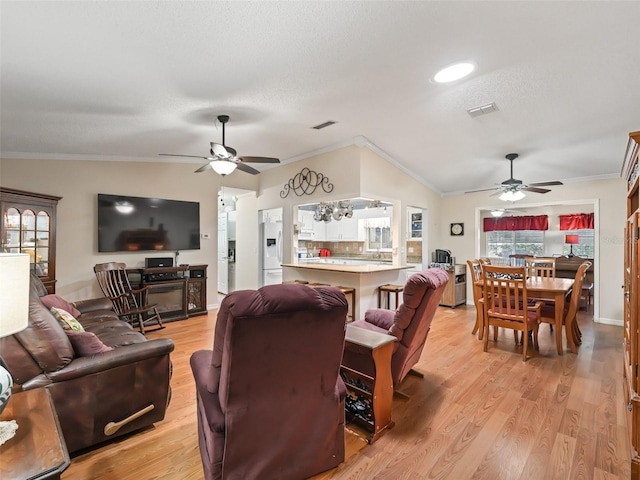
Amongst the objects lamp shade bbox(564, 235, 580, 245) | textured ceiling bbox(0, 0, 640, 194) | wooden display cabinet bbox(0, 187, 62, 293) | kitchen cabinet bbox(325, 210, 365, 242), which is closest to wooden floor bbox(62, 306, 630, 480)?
wooden display cabinet bbox(0, 187, 62, 293)

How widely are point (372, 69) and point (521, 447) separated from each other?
9.55ft

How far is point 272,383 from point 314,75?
239 cm

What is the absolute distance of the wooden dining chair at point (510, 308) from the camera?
134 inches

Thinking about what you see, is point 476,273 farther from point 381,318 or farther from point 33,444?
point 33,444

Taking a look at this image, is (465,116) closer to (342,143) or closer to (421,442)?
(342,143)

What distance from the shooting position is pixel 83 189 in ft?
14.7

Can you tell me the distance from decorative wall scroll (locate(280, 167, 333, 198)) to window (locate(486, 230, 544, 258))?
531 cm

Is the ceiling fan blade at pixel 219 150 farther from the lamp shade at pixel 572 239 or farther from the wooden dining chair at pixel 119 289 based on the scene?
the lamp shade at pixel 572 239

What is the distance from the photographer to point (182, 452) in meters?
1.89

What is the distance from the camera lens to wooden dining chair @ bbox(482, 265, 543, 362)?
11.1 feet

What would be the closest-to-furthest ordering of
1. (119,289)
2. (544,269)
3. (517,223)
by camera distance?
1. (119,289)
2. (544,269)
3. (517,223)

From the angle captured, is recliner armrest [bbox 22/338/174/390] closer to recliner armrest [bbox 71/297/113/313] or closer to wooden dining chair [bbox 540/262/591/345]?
recliner armrest [bbox 71/297/113/313]

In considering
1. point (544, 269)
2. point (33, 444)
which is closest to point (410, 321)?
point (33, 444)

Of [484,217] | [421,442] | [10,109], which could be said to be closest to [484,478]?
[421,442]
